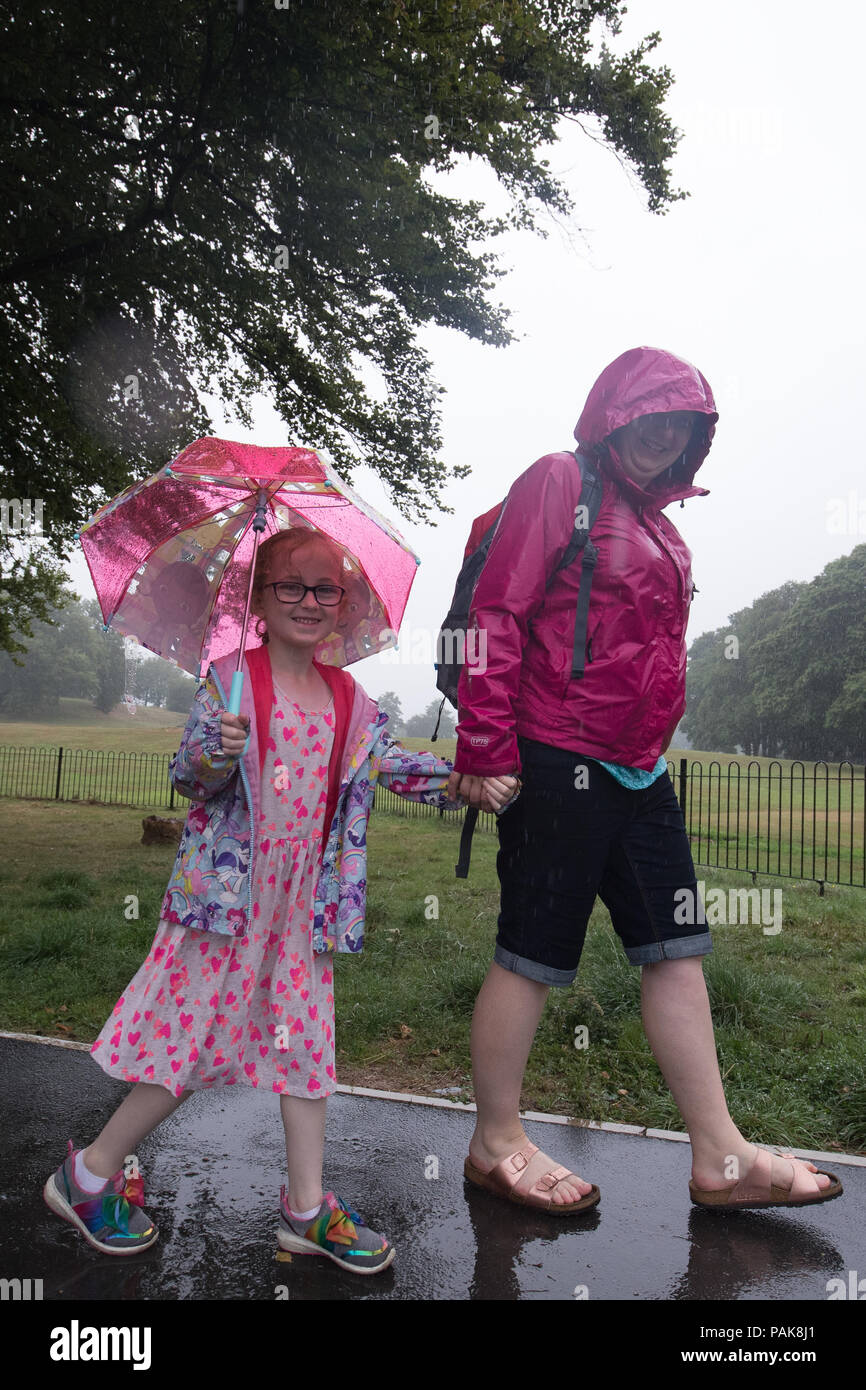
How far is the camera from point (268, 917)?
96.0 inches

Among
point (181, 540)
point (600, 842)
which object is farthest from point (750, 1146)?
point (181, 540)

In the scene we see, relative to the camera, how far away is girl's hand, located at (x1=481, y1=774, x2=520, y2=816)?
7.84 feet

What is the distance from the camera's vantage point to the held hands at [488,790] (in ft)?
7.84

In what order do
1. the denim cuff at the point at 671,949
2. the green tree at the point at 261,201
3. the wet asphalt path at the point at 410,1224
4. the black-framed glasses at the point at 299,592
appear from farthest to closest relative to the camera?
1. the green tree at the point at 261,201
2. the denim cuff at the point at 671,949
3. the black-framed glasses at the point at 299,592
4. the wet asphalt path at the point at 410,1224

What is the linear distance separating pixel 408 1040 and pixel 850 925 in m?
5.38

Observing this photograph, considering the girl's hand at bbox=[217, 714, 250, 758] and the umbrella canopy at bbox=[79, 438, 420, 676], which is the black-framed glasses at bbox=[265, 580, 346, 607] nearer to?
the umbrella canopy at bbox=[79, 438, 420, 676]

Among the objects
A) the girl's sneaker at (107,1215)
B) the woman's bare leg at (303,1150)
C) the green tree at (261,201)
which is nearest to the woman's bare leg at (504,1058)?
the woman's bare leg at (303,1150)

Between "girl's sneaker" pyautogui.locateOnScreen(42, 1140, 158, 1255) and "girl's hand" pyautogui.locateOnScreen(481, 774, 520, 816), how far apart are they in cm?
130

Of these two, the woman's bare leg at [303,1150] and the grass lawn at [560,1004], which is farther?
the grass lawn at [560,1004]

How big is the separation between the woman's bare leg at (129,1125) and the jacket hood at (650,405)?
2.00 m

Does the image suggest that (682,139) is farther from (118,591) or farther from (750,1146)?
(750,1146)

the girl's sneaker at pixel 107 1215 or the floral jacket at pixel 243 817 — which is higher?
the floral jacket at pixel 243 817

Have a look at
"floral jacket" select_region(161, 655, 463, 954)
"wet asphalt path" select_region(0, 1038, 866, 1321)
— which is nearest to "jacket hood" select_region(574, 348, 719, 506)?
"floral jacket" select_region(161, 655, 463, 954)

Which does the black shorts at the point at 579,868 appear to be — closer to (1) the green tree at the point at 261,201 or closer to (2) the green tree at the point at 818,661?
(1) the green tree at the point at 261,201
